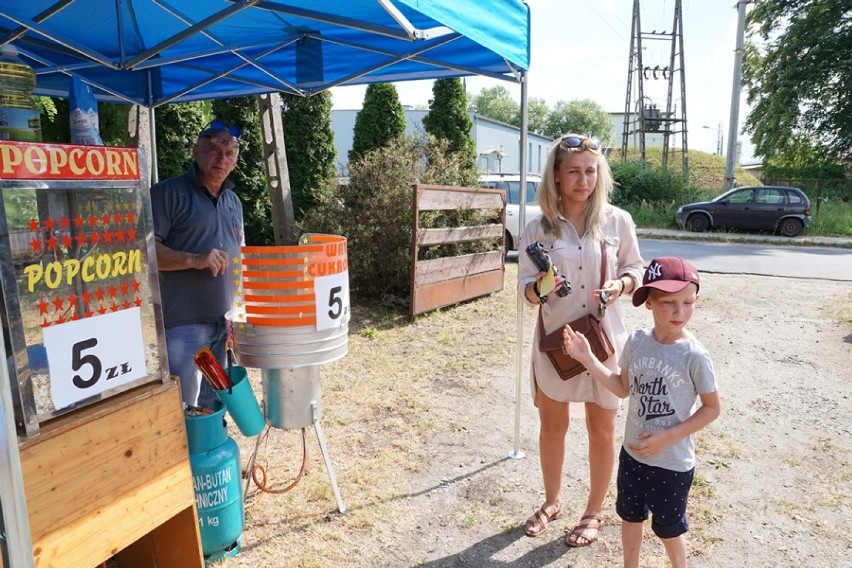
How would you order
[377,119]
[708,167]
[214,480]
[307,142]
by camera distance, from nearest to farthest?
[214,480] < [307,142] < [377,119] < [708,167]

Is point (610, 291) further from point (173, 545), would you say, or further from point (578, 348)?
point (173, 545)

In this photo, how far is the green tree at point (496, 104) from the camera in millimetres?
87294

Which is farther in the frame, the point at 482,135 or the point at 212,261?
the point at 482,135

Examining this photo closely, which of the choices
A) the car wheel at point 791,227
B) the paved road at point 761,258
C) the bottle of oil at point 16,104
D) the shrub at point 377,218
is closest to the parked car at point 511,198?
the paved road at point 761,258

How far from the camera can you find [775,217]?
16.7m

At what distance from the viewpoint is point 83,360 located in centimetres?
163

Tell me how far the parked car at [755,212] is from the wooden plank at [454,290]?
12.3 m

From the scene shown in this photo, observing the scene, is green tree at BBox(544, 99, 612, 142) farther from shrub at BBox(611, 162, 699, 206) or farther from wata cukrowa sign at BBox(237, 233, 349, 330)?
wata cukrowa sign at BBox(237, 233, 349, 330)

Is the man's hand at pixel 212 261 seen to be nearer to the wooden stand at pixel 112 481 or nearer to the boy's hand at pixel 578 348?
the wooden stand at pixel 112 481

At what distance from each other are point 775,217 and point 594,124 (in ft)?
218

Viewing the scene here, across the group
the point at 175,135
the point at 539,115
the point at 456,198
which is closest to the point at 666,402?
the point at 456,198

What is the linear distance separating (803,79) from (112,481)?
2753cm

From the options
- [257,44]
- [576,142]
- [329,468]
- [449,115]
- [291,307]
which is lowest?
[329,468]

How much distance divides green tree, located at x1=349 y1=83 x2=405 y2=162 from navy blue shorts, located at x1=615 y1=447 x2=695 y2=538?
12.1m
